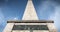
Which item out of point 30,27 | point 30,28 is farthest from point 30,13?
point 30,28

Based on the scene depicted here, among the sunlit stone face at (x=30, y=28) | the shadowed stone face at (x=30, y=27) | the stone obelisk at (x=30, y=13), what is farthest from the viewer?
the stone obelisk at (x=30, y=13)

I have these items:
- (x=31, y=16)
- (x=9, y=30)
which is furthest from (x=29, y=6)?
(x=9, y=30)

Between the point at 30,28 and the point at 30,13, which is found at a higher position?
the point at 30,13

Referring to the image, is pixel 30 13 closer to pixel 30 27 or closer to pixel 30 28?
pixel 30 27

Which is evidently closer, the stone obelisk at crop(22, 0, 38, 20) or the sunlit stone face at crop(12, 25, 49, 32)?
the sunlit stone face at crop(12, 25, 49, 32)

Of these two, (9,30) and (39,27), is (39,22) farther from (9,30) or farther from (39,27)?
(9,30)

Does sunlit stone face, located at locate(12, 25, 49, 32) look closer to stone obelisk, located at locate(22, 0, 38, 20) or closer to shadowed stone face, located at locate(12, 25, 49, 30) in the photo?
shadowed stone face, located at locate(12, 25, 49, 30)

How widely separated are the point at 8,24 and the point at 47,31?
11.7ft

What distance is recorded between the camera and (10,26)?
14461 millimetres

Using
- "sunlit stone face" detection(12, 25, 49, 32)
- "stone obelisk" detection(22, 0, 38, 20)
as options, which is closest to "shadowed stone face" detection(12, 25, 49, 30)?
"sunlit stone face" detection(12, 25, 49, 32)

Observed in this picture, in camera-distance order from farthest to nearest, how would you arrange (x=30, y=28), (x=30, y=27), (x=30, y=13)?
(x=30, y=13) < (x=30, y=27) < (x=30, y=28)

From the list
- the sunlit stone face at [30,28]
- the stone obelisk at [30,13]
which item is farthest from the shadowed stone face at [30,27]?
the stone obelisk at [30,13]

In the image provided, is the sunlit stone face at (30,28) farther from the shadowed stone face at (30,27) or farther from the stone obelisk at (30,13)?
the stone obelisk at (30,13)

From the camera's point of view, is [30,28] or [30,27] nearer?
[30,28]
